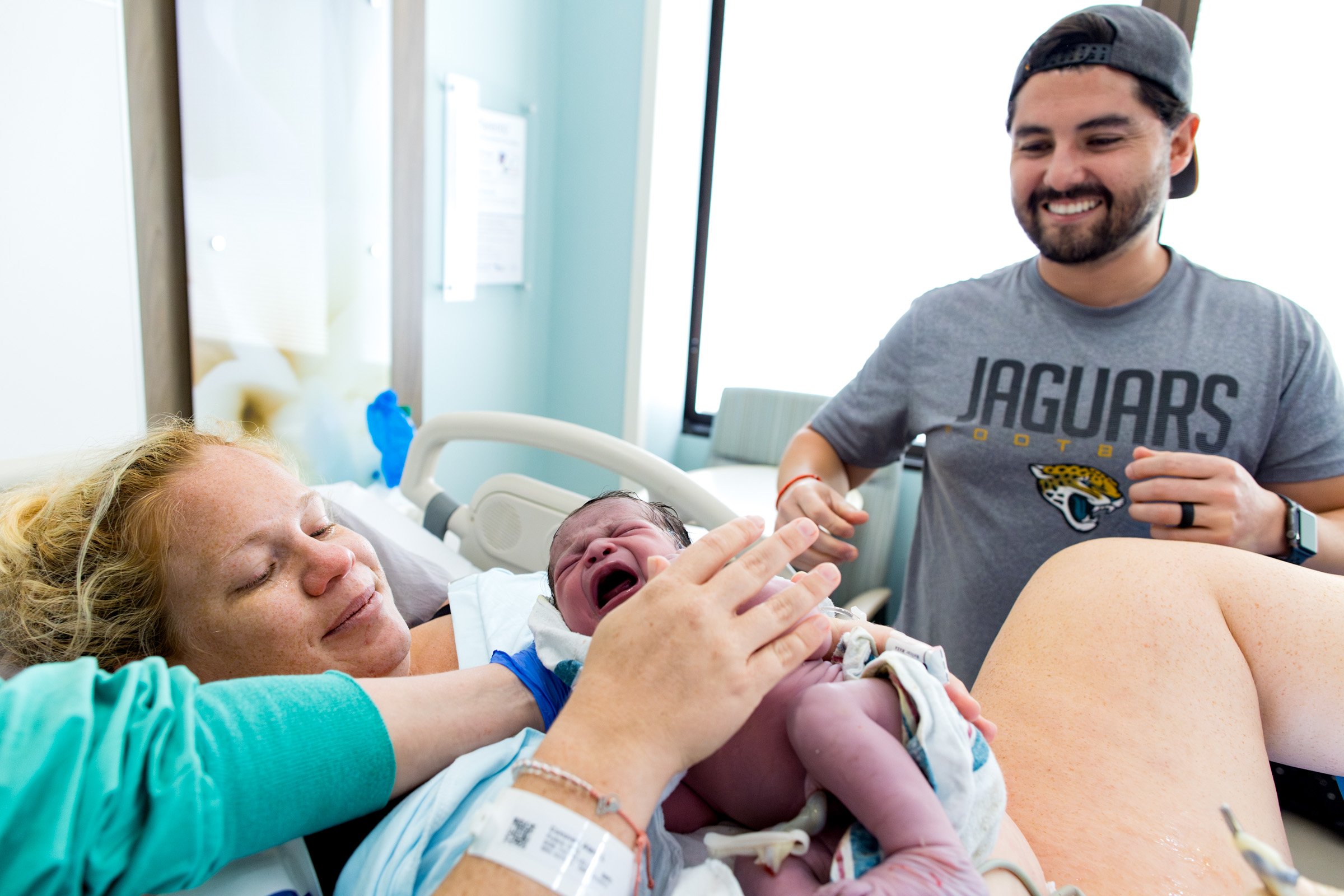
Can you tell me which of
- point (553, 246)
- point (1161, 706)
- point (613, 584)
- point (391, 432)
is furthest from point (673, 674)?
point (553, 246)

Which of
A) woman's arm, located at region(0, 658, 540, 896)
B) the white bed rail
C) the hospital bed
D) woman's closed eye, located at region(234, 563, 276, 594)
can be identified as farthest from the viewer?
the white bed rail

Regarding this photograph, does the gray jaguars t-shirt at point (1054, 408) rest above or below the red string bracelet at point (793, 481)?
above

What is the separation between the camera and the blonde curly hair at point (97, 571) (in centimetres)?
117

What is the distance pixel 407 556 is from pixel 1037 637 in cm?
125

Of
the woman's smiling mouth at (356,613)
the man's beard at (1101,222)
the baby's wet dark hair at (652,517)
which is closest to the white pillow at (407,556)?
the woman's smiling mouth at (356,613)

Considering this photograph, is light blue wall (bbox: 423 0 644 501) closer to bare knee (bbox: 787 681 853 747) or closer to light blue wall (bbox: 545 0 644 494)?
light blue wall (bbox: 545 0 644 494)

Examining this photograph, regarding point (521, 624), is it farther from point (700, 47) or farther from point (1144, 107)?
point (700, 47)

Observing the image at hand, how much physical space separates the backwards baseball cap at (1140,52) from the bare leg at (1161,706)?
0.98 metres

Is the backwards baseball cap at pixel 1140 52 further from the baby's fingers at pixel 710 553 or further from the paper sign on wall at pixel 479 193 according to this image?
the paper sign on wall at pixel 479 193

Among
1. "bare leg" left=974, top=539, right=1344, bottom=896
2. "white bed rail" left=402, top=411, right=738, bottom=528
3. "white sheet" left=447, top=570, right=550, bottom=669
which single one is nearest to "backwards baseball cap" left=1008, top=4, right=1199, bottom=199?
"bare leg" left=974, top=539, right=1344, bottom=896

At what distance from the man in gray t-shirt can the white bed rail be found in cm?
20

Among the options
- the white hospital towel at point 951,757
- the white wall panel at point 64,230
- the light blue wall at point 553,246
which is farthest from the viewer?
the light blue wall at point 553,246

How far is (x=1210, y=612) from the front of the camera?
1.23 m

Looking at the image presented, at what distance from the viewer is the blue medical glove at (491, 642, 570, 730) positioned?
1.10 metres
